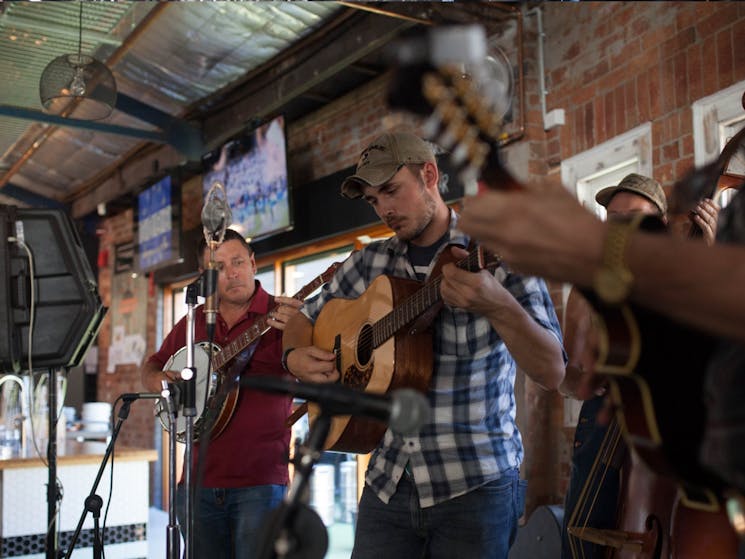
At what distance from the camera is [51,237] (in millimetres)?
3406

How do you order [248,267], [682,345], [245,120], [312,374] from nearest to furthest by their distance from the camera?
[682,345]
[312,374]
[248,267]
[245,120]

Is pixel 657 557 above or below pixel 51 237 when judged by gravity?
below

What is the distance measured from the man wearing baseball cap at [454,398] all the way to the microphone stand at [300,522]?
0.81m

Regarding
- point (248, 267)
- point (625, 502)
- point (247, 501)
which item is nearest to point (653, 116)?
point (248, 267)

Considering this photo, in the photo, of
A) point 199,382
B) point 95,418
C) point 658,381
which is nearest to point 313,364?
point 199,382

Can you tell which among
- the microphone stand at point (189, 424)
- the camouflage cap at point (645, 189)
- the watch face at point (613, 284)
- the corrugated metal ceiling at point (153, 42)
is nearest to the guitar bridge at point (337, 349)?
the microphone stand at point (189, 424)

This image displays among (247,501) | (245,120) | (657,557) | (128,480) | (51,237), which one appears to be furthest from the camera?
(245,120)

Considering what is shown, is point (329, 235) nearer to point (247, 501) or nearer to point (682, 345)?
point (247, 501)

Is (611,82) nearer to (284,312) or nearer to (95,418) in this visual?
(284,312)

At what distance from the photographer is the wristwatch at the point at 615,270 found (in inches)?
37.6

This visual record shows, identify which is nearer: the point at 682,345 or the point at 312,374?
the point at 682,345

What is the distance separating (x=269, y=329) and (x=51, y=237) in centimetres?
98

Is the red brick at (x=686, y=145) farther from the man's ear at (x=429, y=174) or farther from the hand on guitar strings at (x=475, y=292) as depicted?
the hand on guitar strings at (x=475, y=292)

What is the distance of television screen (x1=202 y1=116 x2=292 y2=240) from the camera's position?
21.5 ft
